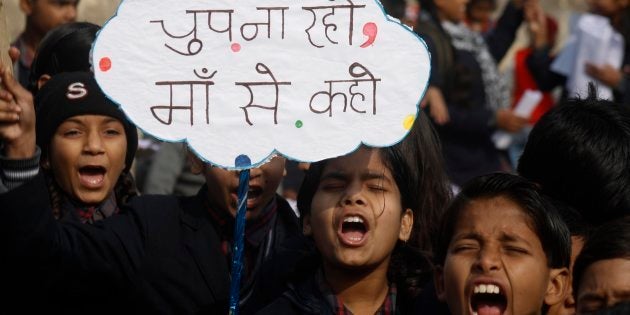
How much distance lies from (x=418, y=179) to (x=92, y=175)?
114cm

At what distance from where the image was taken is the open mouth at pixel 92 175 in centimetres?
554

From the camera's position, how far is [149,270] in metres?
5.16

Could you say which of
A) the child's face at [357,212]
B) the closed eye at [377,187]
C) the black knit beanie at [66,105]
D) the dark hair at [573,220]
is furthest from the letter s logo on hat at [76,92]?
the dark hair at [573,220]

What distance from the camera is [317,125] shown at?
4.72m

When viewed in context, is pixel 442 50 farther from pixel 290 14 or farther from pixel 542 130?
pixel 290 14

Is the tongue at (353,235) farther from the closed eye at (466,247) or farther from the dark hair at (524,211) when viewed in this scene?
the closed eye at (466,247)

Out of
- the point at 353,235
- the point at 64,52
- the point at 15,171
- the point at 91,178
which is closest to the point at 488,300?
the point at 353,235

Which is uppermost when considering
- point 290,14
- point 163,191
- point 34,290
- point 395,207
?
point 290,14

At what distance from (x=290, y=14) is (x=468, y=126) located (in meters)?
4.01

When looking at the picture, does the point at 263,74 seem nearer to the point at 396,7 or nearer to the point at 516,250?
the point at 516,250

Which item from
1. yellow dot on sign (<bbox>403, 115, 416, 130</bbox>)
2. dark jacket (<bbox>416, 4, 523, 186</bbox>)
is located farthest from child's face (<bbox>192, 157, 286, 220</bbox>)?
dark jacket (<bbox>416, 4, 523, 186</bbox>)

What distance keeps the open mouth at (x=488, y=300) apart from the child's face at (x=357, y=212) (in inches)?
18.4

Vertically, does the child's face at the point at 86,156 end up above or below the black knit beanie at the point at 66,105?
below

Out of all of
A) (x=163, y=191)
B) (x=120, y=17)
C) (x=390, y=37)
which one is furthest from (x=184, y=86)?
(x=163, y=191)
